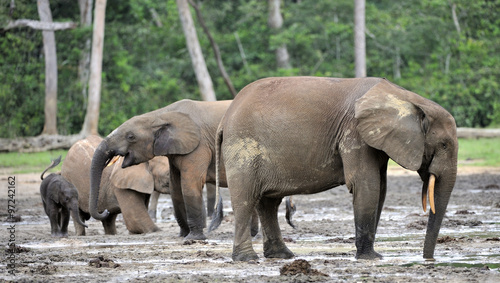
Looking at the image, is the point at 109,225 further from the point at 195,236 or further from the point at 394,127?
the point at 394,127

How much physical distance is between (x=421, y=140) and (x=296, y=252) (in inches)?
85.9

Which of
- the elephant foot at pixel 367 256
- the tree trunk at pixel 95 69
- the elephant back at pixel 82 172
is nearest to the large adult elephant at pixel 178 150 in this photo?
the elephant back at pixel 82 172

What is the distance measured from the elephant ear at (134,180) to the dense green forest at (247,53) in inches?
657

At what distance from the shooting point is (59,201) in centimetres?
1310

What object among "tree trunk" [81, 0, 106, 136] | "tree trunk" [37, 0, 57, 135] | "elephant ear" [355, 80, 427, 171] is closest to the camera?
"elephant ear" [355, 80, 427, 171]

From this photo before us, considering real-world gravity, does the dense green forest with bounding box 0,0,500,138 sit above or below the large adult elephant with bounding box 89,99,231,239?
below

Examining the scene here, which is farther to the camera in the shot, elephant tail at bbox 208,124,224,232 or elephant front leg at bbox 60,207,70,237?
elephant front leg at bbox 60,207,70,237

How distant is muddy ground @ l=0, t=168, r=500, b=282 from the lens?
25.1 ft

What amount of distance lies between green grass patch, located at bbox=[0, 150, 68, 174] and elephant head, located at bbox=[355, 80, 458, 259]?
16.2 m

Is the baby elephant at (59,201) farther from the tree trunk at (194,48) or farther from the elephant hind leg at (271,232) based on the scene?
the tree trunk at (194,48)

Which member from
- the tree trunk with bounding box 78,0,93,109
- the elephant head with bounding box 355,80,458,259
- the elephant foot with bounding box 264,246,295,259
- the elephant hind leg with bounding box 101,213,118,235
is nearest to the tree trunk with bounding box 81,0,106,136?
the tree trunk with bounding box 78,0,93,109

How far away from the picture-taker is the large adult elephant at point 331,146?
8.35 metres

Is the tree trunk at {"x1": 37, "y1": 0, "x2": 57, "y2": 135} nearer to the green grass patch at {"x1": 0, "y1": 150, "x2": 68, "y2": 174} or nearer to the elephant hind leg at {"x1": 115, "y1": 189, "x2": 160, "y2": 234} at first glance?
the green grass patch at {"x1": 0, "y1": 150, "x2": 68, "y2": 174}

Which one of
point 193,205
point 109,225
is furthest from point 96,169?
point 109,225
